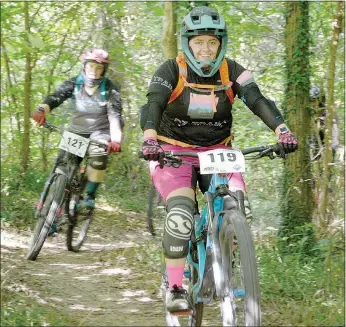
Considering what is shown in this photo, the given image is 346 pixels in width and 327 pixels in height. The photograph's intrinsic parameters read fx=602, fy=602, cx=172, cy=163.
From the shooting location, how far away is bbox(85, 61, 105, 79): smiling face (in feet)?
22.0

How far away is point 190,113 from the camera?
4.09 m

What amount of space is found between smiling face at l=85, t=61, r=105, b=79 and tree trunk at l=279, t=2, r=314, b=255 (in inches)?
81.4

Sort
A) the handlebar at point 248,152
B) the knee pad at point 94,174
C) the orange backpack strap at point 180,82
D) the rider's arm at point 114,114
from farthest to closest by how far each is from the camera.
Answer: the knee pad at point 94,174
the rider's arm at point 114,114
the orange backpack strap at point 180,82
the handlebar at point 248,152

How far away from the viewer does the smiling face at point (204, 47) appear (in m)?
4.04

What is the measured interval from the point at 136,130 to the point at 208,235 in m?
7.02

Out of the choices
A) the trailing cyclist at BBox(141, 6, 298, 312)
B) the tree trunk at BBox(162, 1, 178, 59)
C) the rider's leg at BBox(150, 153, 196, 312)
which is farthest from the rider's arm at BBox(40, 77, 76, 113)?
the rider's leg at BBox(150, 153, 196, 312)

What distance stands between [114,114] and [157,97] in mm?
2887

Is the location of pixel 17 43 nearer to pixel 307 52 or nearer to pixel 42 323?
pixel 42 323

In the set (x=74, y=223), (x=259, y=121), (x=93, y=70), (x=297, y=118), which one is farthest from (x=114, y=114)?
(x=259, y=121)

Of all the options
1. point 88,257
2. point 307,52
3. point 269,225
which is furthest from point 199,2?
point 88,257

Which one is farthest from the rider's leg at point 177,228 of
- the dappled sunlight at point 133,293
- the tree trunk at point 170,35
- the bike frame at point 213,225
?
the tree trunk at point 170,35

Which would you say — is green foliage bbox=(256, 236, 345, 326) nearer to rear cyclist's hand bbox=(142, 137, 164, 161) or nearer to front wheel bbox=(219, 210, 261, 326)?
front wheel bbox=(219, 210, 261, 326)

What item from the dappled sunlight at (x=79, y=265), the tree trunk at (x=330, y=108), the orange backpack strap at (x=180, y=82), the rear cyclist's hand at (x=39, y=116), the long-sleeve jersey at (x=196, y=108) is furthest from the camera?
the dappled sunlight at (x=79, y=265)

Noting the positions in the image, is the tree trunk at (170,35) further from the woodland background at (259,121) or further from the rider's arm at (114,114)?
the rider's arm at (114,114)
